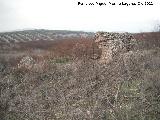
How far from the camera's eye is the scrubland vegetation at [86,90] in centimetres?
884

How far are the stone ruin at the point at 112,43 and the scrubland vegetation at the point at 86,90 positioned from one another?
2.01 ft

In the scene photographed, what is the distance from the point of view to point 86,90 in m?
10.7

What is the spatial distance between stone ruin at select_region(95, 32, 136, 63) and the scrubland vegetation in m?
0.61

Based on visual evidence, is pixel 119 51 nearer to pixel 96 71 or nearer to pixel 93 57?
pixel 93 57

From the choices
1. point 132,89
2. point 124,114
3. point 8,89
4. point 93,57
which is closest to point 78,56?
point 93,57

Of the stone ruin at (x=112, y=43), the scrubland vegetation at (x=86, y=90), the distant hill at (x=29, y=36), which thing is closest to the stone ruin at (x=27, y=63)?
the scrubland vegetation at (x=86, y=90)

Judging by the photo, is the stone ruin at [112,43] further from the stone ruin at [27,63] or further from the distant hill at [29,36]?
the distant hill at [29,36]

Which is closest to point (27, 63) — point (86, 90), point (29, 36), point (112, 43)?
point (112, 43)

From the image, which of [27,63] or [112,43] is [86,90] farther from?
[27,63]

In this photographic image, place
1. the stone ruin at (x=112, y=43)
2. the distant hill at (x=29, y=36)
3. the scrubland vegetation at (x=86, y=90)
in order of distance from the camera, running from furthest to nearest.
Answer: the distant hill at (x=29, y=36)
the stone ruin at (x=112, y=43)
the scrubland vegetation at (x=86, y=90)

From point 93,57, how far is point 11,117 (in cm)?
656

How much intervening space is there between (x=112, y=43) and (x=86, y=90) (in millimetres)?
5017

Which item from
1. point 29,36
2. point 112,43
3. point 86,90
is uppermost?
point 112,43

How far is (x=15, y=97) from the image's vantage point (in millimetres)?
11234
